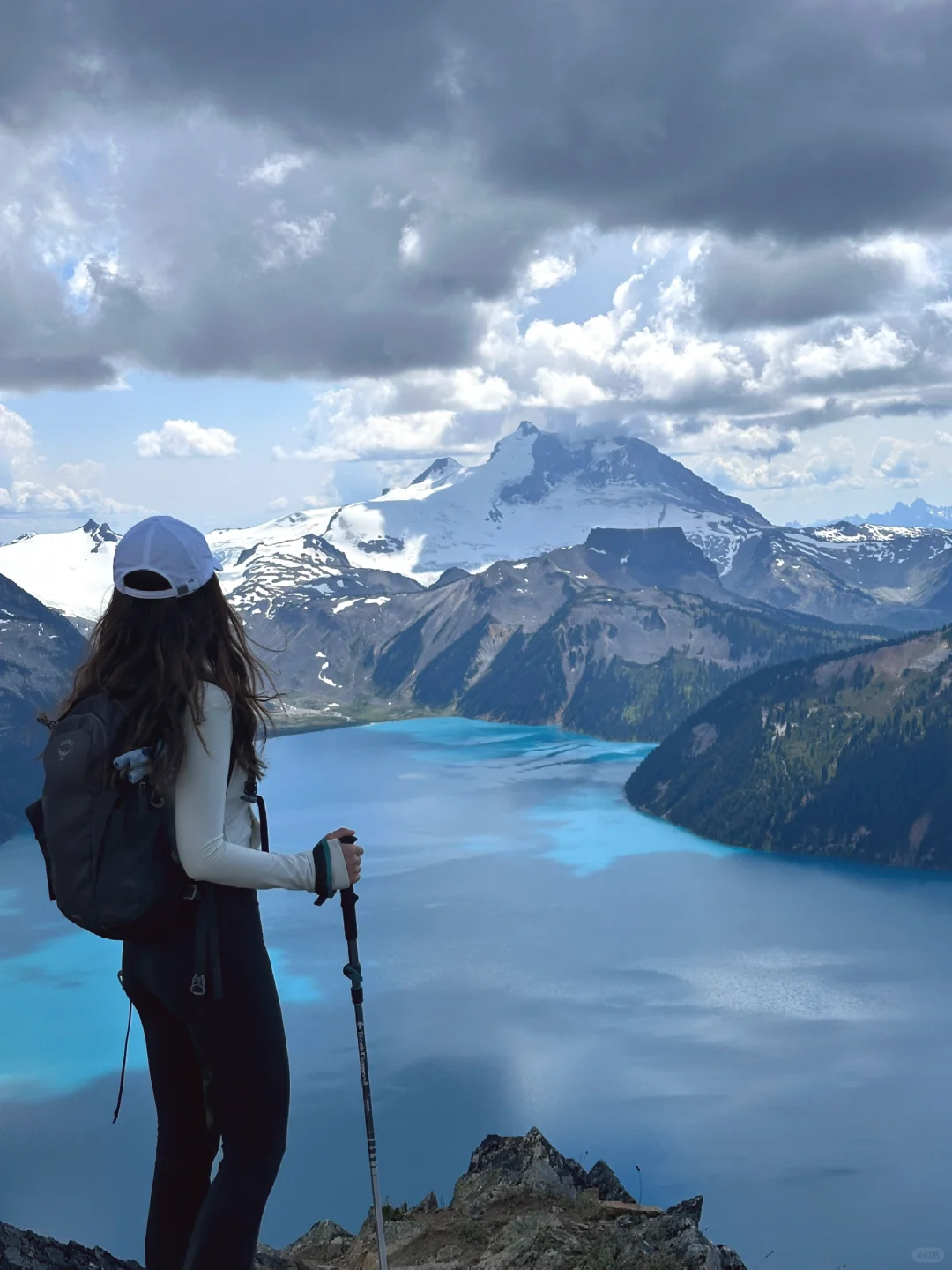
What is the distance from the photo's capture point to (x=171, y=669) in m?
6.64

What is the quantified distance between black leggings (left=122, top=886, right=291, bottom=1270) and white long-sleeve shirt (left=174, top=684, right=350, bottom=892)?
0.95ft

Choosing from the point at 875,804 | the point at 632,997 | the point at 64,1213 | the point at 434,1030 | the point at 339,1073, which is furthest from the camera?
the point at 875,804

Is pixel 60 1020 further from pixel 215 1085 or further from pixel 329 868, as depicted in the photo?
pixel 329 868

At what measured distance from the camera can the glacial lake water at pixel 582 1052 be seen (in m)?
68.2

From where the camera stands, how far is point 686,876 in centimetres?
15888

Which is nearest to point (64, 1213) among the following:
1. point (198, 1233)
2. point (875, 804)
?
point (198, 1233)

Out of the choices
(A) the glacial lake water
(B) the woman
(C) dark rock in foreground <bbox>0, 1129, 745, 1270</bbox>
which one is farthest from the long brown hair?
(A) the glacial lake water

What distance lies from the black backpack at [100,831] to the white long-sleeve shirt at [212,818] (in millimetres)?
128

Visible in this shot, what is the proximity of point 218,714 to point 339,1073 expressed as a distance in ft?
284

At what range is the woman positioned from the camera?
258 inches

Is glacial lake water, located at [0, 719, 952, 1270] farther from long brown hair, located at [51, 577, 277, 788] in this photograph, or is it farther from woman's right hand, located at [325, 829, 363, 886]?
long brown hair, located at [51, 577, 277, 788]

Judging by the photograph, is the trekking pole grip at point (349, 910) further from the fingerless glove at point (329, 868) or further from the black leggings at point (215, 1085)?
the black leggings at point (215, 1085)

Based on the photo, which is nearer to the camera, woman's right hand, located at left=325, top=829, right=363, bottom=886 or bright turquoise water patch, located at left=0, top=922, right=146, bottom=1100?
woman's right hand, located at left=325, top=829, right=363, bottom=886

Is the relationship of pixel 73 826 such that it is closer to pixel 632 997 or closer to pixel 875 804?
pixel 632 997
